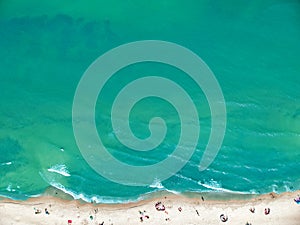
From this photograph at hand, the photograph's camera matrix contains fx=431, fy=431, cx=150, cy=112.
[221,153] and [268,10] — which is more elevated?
[268,10]

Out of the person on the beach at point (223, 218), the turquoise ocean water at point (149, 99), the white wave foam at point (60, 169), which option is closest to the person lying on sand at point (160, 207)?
the turquoise ocean water at point (149, 99)

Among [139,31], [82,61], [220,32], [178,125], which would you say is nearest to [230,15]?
[220,32]

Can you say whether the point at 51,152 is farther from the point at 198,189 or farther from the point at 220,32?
the point at 220,32

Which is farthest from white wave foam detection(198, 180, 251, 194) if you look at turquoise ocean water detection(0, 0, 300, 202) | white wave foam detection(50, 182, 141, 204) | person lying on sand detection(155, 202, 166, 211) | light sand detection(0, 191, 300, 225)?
white wave foam detection(50, 182, 141, 204)

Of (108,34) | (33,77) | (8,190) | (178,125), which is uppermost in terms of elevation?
(108,34)

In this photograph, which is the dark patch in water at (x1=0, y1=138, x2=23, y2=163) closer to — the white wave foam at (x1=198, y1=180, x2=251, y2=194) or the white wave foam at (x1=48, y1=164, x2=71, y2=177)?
the white wave foam at (x1=48, y1=164, x2=71, y2=177)

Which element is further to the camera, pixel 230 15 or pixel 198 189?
pixel 230 15

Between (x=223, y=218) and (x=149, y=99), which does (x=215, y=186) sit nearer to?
(x=223, y=218)
